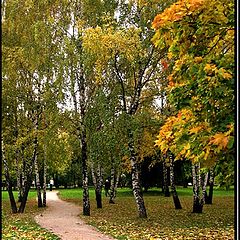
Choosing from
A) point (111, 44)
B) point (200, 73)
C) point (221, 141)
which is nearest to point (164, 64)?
point (111, 44)

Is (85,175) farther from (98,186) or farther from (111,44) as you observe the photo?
(111,44)

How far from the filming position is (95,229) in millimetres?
11328

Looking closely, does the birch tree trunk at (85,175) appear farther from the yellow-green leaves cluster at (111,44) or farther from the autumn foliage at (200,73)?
the autumn foliage at (200,73)

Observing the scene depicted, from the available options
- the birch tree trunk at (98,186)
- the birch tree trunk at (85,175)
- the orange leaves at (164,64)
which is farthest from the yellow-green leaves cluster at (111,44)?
the birch tree trunk at (98,186)

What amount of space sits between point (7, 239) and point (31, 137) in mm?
8444

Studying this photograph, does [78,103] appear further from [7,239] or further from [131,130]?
[7,239]

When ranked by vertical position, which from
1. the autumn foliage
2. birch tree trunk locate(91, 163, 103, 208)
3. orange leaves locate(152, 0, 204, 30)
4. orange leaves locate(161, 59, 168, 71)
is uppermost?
orange leaves locate(161, 59, 168, 71)

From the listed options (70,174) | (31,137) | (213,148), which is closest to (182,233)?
(213,148)

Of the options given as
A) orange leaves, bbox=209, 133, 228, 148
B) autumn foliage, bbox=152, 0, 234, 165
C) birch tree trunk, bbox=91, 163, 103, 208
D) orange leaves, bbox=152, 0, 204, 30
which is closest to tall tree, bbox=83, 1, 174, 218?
birch tree trunk, bbox=91, 163, 103, 208

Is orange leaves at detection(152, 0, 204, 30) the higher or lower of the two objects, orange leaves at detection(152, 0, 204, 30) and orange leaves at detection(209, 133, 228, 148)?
the higher

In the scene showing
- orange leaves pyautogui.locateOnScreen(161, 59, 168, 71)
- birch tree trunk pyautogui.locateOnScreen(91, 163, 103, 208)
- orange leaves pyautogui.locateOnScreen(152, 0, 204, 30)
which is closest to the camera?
orange leaves pyautogui.locateOnScreen(152, 0, 204, 30)

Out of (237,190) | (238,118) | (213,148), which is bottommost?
(237,190)

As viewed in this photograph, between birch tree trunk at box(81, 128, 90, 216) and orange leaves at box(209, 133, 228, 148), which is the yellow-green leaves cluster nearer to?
birch tree trunk at box(81, 128, 90, 216)

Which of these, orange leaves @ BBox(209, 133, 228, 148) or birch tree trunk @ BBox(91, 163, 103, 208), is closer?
orange leaves @ BBox(209, 133, 228, 148)
